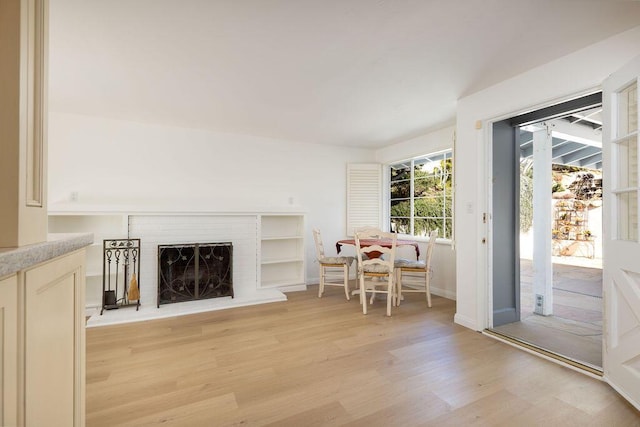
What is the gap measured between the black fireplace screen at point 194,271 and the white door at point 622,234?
3.72m

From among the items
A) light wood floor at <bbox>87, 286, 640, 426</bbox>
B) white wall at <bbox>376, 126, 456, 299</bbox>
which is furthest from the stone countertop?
white wall at <bbox>376, 126, 456, 299</bbox>

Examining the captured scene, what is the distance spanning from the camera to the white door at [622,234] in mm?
1780

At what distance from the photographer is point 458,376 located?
6.86 feet

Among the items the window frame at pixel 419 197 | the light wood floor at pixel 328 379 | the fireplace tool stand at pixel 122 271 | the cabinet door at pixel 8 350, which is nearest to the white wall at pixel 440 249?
the window frame at pixel 419 197

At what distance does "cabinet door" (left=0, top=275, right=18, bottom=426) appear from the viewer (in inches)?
25.4

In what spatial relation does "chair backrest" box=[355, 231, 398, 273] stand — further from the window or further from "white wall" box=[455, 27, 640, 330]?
the window

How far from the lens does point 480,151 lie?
2951mm

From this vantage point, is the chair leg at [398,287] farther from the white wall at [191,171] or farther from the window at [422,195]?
the white wall at [191,171]

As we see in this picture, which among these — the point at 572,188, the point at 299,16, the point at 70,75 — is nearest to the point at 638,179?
the point at 299,16

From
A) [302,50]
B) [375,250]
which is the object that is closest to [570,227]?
[375,250]

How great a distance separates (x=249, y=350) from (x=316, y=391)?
0.83 meters

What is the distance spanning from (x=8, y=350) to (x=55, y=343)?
13.3 inches

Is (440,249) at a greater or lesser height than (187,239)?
lesser

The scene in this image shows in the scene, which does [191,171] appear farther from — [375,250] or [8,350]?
[8,350]
